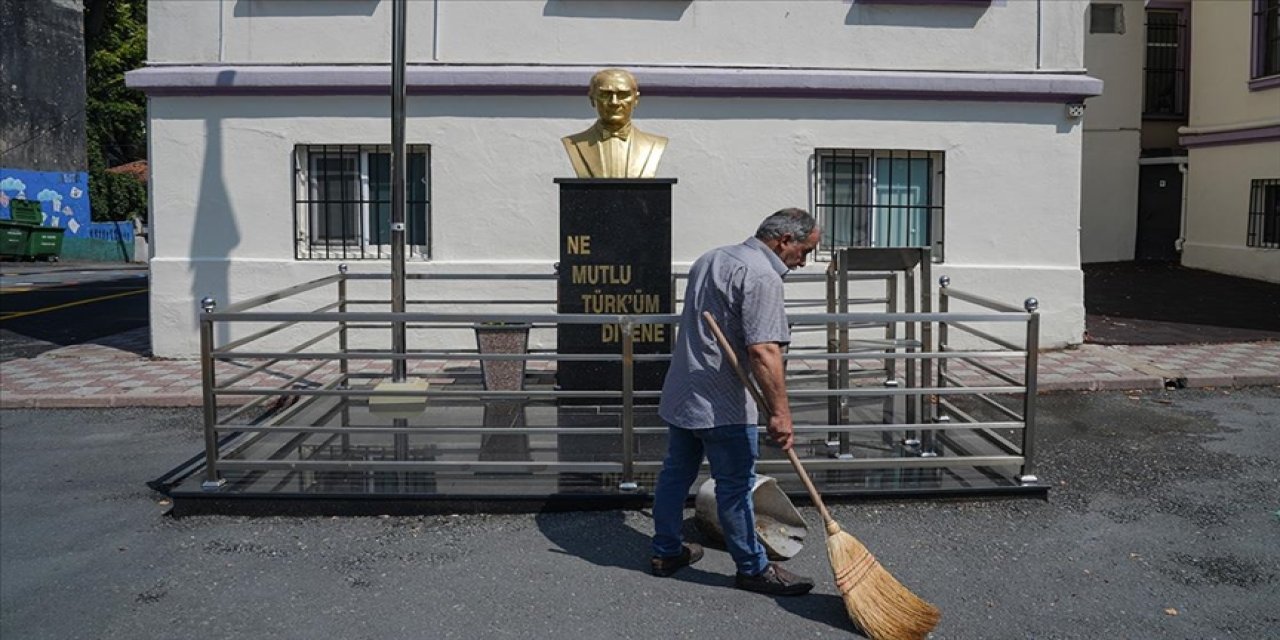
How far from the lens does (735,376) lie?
509cm

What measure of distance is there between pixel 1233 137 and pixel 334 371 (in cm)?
1477

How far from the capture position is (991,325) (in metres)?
11.9

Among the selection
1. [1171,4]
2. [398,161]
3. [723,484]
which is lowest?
[723,484]

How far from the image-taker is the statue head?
8.69m

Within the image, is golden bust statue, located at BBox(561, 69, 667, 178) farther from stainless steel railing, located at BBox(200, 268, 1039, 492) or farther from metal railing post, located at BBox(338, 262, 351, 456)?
metal railing post, located at BBox(338, 262, 351, 456)

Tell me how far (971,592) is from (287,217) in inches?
340

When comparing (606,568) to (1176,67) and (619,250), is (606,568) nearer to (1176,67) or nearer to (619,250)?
(619,250)

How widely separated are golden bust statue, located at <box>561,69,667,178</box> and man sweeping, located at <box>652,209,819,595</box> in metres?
3.65

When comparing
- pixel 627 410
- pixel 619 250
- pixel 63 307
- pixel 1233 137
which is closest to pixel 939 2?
pixel 619 250

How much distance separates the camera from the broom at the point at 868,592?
468cm

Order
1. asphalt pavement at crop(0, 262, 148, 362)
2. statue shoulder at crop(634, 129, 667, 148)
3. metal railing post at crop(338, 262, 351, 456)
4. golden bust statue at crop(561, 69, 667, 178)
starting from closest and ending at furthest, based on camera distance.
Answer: metal railing post at crop(338, 262, 351, 456)
golden bust statue at crop(561, 69, 667, 178)
statue shoulder at crop(634, 129, 667, 148)
asphalt pavement at crop(0, 262, 148, 362)

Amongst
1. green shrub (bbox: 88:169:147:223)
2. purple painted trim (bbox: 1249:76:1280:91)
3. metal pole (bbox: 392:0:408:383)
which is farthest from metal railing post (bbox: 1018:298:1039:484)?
green shrub (bbox: 88:169:147:223)

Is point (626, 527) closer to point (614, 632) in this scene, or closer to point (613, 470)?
point (613, 470)

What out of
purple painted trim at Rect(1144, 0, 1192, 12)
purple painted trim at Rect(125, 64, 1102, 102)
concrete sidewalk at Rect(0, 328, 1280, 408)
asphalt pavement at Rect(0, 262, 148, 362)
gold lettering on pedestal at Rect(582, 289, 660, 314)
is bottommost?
concrete sidewalk at Rect(0, 328, 1280, 408)
